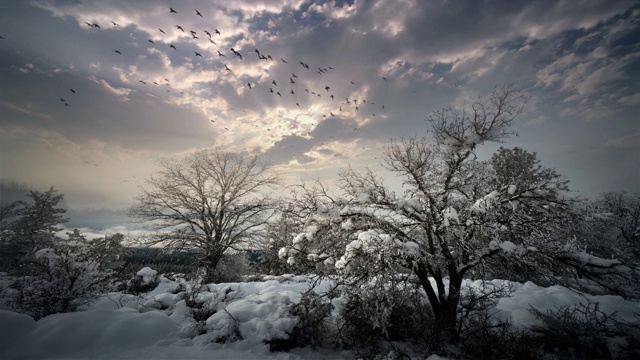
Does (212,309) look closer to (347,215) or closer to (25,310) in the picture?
(25,310)

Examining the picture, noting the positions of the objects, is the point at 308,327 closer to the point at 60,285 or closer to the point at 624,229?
the point at 60,285

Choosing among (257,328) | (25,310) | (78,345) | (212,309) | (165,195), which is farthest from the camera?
(165,195)

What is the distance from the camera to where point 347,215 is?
22.0ft

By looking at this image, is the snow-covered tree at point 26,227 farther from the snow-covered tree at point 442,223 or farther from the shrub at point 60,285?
the snow-covered tree at point 442,223

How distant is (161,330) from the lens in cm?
607

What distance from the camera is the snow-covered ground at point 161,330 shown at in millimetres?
4801

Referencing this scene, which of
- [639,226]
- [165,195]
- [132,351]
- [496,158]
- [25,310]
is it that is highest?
[496,158]

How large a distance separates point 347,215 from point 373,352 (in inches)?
140

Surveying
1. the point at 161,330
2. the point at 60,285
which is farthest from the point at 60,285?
the point at 161,330

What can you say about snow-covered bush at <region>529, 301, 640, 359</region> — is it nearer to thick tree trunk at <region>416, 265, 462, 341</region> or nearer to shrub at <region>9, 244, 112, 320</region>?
thick tree trunk at <region>416, 265, 462, 341</region>

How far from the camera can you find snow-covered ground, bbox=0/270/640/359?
480 centimetres

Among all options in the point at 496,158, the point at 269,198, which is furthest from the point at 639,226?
the point at 269,198

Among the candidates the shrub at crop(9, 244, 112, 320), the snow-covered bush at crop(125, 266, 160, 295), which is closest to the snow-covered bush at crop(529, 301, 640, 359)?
the shrub at crop(9, 244, 112, 320)

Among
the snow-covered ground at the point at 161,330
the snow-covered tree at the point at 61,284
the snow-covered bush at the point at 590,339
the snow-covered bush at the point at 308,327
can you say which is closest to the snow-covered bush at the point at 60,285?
the snow-covered tree at the point at 61,284
